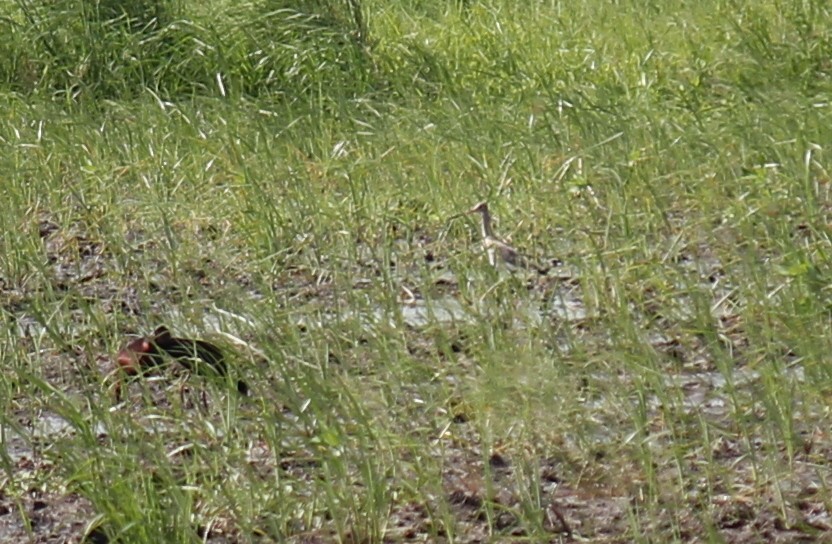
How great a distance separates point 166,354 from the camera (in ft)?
10.3

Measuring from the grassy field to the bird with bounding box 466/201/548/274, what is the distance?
0.07 metres

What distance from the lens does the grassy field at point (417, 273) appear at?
107 inches

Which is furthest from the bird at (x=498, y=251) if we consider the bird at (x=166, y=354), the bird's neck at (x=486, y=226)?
the bird at (x=166, y=354)

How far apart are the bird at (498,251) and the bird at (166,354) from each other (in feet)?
2.94

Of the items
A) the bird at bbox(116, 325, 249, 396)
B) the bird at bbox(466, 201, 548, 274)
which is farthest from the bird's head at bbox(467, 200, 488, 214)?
the bird at bbox(116, 325, 249, 396)

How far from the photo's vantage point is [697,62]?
574 centimetres

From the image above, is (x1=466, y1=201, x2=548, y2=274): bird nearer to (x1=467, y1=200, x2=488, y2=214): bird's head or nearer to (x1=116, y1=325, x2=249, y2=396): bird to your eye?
(x1=467, y1=200, x2=488, y2=214): bird's head

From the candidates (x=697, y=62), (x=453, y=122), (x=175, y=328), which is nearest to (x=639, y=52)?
(x=697, y=62)

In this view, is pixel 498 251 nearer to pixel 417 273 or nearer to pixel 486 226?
pixel 486 226

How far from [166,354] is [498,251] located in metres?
1.08

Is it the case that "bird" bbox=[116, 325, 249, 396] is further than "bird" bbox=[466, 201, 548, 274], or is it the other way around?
"bird" bbox=[466, 201, 548, 274]

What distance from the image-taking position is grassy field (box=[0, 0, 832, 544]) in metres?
2.71

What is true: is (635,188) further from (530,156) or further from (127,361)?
(127,361)

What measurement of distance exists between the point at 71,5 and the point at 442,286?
3.06m
